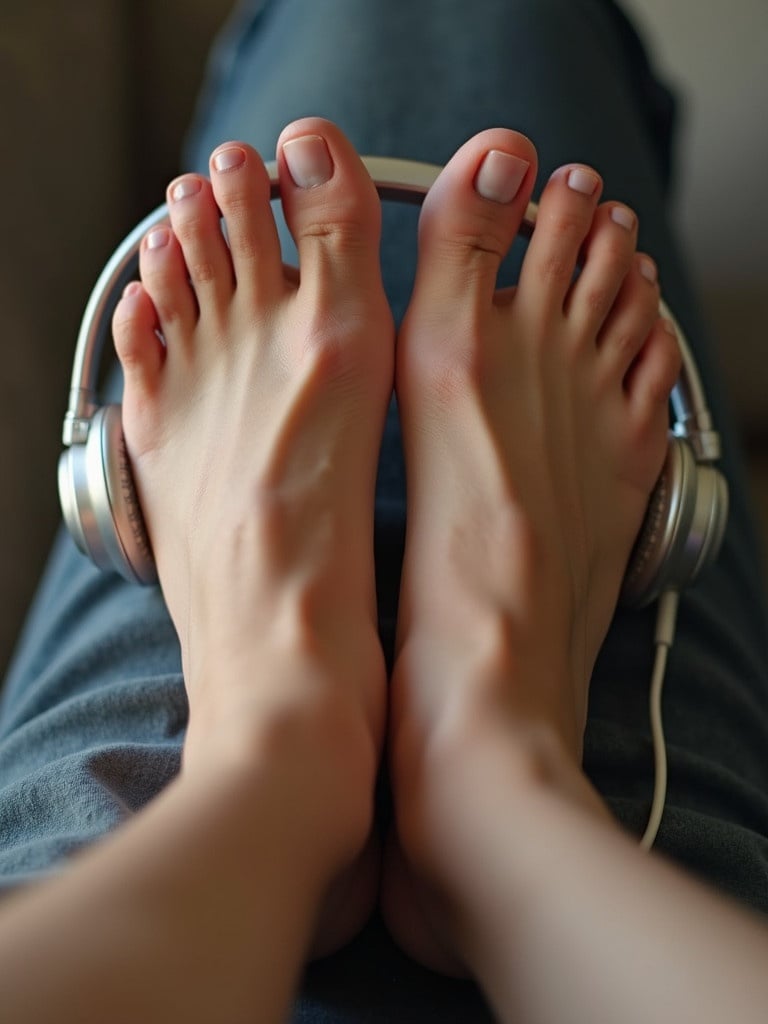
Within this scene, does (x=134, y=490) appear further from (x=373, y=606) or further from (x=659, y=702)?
(x=659, y=702)

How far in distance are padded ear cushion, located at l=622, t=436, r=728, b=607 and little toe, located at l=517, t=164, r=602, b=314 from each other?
14 centimetres

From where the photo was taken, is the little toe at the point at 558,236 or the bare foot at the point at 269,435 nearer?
the bare foot at the point at 269,435

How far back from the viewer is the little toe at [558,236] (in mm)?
666

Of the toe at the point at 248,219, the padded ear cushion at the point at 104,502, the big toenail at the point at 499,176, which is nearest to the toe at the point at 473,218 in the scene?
the big toenail at the point at 499,176

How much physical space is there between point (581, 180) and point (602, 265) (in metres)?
0.06

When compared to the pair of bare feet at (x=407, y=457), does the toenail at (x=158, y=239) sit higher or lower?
higher

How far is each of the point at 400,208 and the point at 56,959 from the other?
0.60m

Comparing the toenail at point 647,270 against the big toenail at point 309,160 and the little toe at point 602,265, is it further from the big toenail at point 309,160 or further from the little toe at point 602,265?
the big toenail at point 309,160

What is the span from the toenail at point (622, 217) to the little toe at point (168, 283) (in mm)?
310

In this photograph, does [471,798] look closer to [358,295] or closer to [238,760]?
[238,760]

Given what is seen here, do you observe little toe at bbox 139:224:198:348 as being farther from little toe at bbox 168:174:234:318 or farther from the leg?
the leg

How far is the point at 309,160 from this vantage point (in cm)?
63

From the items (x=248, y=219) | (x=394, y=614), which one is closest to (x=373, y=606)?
(x=394, y=614)

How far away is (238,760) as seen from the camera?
43 centimetres
